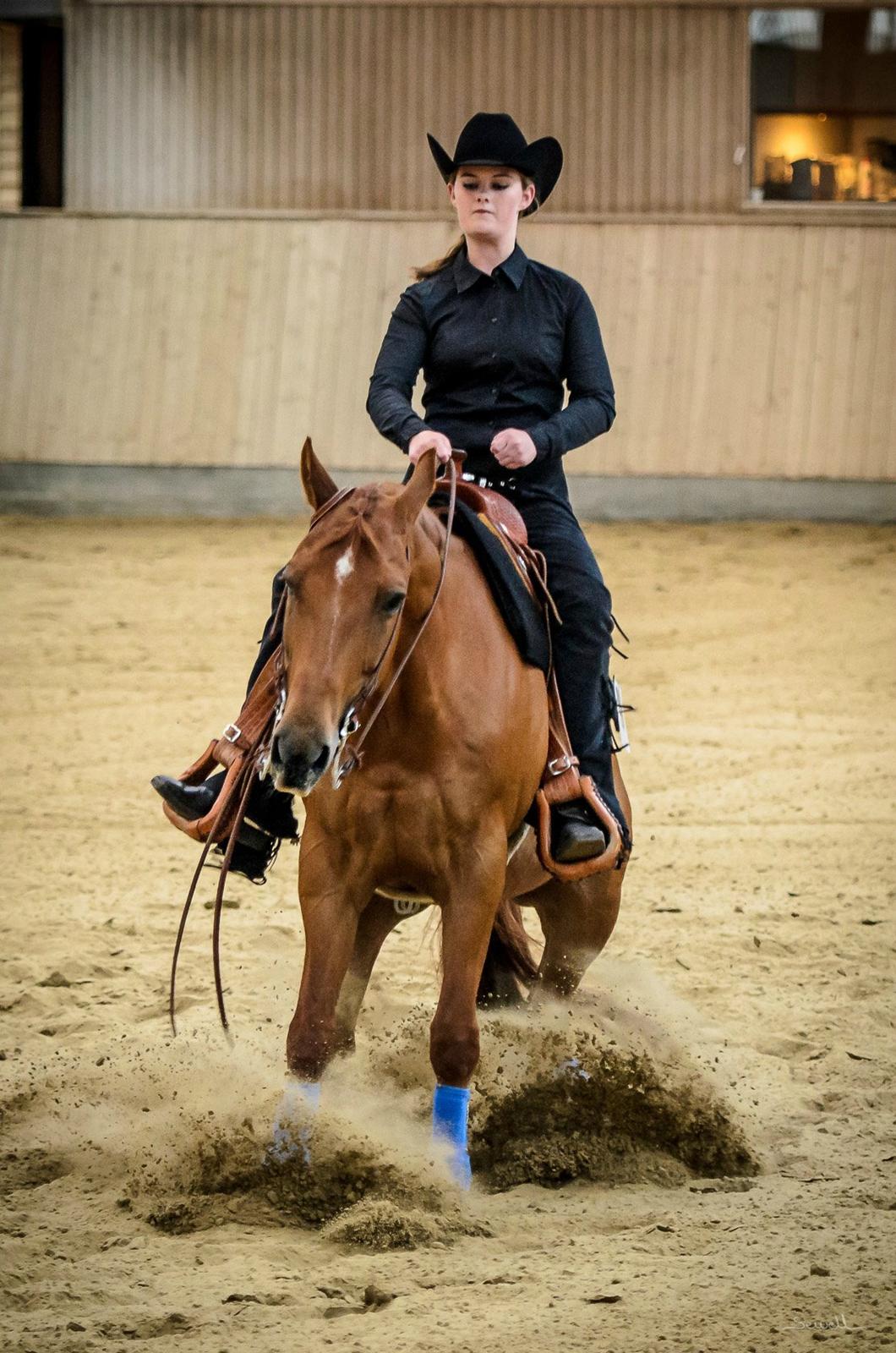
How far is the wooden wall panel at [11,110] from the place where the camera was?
1510 centimetres

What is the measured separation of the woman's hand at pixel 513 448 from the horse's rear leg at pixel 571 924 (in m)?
1.35

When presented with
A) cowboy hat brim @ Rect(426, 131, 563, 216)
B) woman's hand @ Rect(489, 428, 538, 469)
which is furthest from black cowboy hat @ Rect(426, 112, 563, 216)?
woman's hand @ Rect(489, 428, 538, 469)

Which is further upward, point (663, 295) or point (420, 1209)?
point (663, 295)

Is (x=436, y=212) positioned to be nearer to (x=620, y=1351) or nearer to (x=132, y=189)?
(x=132, y=189)

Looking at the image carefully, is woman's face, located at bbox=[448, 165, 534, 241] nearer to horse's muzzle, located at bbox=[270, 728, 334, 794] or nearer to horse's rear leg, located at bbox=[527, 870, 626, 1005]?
horse's muzzle, located at bbox=[270, 728, 334, 794]

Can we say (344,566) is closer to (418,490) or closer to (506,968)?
(418,490)

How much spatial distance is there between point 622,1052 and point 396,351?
2.02m

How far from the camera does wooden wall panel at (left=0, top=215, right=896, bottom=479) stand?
13141 mm

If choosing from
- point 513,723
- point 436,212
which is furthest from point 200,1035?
point 436,212

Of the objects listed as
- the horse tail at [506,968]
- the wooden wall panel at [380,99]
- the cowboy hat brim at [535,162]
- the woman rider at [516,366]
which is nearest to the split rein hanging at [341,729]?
the woman rider at [516,366]

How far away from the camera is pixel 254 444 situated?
A: 13.4m

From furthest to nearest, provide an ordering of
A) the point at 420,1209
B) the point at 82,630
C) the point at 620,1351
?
the point at 82,630
the point at 420,1209
the point at 620,1351

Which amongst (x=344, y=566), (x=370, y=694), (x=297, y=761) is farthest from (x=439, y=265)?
(x=297, y=761)

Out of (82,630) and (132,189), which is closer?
(82,630)
